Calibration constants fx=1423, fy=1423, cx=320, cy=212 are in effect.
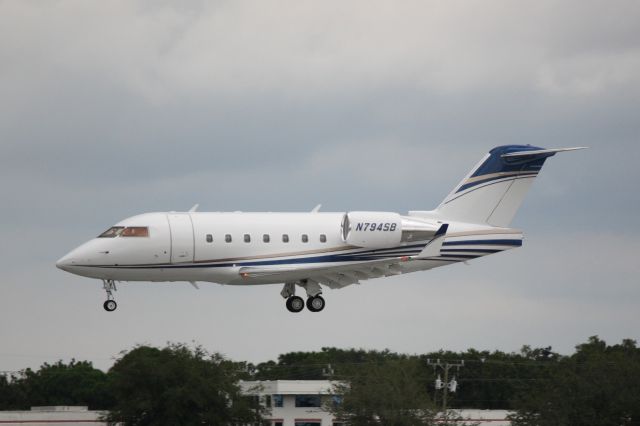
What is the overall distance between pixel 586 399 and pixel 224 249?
95.2 feet

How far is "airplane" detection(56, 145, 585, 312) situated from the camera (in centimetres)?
5084

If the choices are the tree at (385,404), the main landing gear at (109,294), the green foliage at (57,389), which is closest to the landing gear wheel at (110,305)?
the main landing gear at (109,294)

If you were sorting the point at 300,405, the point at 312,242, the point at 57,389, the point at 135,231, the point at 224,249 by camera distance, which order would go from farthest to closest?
1. the point at 57,389
2. the point at 300,405
3. the point at 312,242
4. the point at 224,249
5. the point at 135,231

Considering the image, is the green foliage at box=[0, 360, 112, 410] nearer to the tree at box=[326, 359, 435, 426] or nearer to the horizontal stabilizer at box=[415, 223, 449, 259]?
the tree at box=[326, 359, 435, 426]

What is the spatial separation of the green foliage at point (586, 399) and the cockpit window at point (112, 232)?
29411 mm

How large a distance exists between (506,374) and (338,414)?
46813mm

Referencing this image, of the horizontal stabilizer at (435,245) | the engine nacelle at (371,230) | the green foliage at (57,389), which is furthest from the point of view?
the green foliage at (57,389)

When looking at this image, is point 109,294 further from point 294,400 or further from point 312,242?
point 294,400

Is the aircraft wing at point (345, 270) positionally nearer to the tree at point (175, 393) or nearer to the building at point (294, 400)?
the tree at point (175, 393)

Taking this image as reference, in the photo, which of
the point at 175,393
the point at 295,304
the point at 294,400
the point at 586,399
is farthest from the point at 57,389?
the point at 295,304

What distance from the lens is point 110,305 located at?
51.4 meters

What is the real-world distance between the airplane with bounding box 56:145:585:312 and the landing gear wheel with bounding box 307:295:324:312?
38mm

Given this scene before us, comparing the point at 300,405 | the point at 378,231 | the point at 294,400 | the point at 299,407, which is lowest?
the point at 299,407

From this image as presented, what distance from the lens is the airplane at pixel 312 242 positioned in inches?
2002
